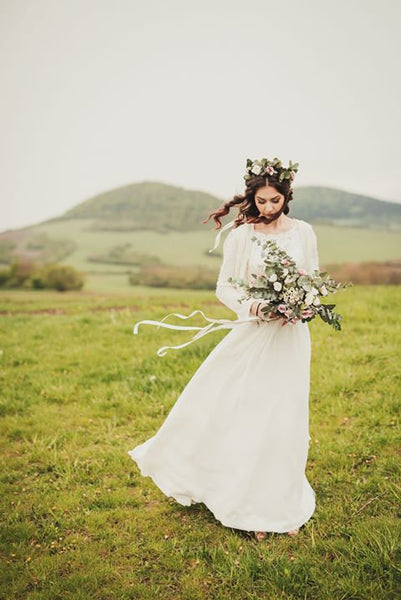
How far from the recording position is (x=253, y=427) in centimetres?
390

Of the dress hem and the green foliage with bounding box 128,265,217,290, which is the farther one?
the green foliage with bounding box 128,265,217,290

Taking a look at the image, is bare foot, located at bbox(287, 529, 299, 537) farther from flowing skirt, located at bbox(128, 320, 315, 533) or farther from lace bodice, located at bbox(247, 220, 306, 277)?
lace bodice, located at bbox(247, 220, 306, 277)

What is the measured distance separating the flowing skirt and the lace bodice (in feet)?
1.53

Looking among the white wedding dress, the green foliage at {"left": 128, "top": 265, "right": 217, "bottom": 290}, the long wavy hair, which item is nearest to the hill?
the green foliage at {"left": 128, "top": 265, "right": 217, "bottom": 290}

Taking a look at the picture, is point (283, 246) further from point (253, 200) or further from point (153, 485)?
point (153, 485)

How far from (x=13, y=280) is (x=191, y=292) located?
585 centimetres

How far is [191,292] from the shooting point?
14305mm

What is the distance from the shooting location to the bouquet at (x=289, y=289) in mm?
3510

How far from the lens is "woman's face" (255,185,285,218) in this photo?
395cm

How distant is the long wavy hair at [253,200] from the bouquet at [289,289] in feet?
1.87

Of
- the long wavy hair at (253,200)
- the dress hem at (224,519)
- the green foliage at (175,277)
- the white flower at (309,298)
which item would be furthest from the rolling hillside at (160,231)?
the white flower at (309,298)

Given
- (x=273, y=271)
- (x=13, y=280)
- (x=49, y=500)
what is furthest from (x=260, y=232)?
(x=13, y=280)

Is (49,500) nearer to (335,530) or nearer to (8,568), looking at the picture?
(8,568)

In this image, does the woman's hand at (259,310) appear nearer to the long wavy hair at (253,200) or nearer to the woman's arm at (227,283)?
the woman's arm at (227,283)
